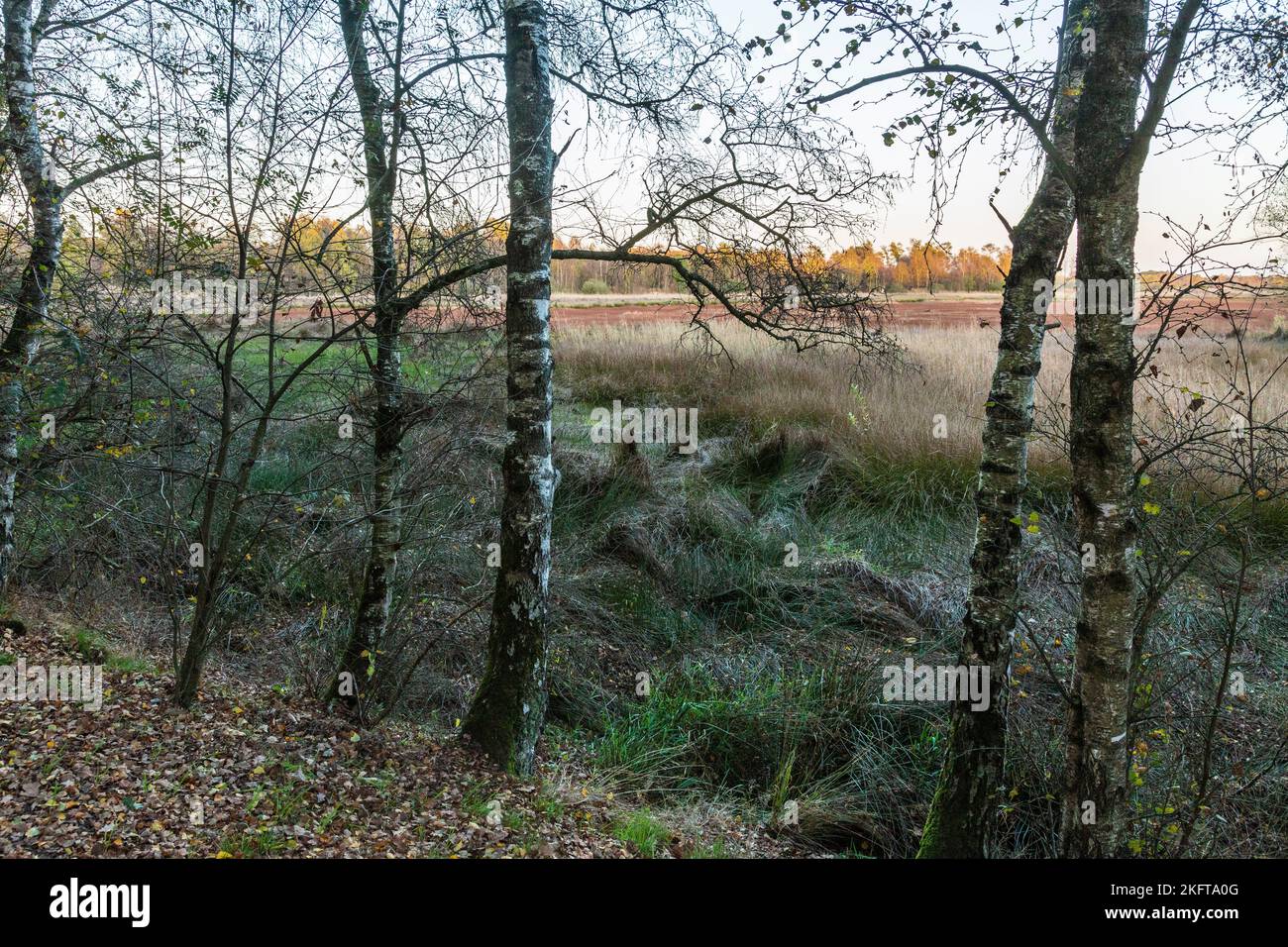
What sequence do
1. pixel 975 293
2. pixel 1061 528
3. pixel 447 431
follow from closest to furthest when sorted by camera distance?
pixel 447 431 < pixel 1061 528 < pixel 975 293

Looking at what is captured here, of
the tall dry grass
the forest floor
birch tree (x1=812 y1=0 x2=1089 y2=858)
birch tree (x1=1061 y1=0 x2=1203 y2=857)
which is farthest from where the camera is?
the tall dry grass

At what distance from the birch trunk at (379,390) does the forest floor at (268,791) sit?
713mm

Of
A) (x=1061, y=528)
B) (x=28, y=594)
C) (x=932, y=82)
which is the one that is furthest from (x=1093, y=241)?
(x=28, y=594)

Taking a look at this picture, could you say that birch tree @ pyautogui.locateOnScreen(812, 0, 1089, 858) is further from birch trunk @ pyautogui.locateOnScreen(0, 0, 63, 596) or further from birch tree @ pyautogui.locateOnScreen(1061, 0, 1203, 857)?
birch trunk @ pyautogui.locateOnScreen(0, 0, 63, 596)

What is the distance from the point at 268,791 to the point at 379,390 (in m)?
2.52

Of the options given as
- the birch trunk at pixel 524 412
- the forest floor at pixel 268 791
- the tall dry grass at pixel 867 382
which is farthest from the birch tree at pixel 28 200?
the tall dry grass at pixel 867 382

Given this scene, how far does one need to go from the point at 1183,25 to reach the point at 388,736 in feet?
16.6

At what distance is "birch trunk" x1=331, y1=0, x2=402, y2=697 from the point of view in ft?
16.0

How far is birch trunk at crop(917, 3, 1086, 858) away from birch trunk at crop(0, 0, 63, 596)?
215 inches

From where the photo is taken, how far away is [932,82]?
11.0ft

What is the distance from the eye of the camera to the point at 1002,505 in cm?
404

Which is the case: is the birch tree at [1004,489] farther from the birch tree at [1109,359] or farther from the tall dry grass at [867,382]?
the tall dry grass at [867,382]

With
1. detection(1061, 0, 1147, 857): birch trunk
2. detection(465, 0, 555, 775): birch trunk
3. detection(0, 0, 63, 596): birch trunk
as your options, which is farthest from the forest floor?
detection(1061, 0, 1147, 857): birch trunk
